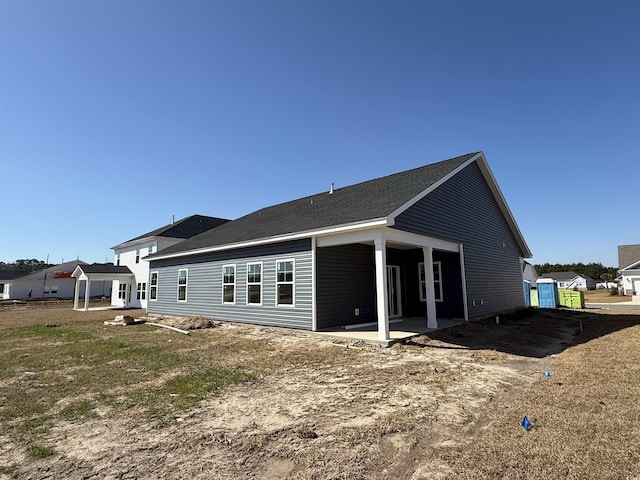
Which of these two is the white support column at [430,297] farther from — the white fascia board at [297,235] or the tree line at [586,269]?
the tree line at [586,269]

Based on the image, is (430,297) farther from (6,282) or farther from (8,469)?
(6,282)

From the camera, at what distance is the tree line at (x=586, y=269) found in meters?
79.0

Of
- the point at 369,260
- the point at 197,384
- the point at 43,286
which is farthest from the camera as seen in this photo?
the point at 43,286

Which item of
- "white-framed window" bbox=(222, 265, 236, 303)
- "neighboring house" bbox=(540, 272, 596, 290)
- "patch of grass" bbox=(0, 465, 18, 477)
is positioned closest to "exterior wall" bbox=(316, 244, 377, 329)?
"white-framed window" bbox=(222, 265, 236, 303)

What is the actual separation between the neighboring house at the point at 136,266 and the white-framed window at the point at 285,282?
17.3m

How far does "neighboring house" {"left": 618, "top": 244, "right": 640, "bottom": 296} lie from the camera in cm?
3152

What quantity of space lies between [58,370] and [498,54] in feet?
51.9

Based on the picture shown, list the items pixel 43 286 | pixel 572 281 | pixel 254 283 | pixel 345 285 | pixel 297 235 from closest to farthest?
pixel 297 235 → pixel 345 285 → pixel 254 283 → pixel 43 286 → pixel 572 281

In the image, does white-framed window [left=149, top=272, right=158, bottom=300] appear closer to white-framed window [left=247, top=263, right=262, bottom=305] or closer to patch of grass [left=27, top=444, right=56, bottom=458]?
white-framed window [left=247, top=263, right=262, bottom=305]

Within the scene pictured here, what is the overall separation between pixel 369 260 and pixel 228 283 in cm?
601

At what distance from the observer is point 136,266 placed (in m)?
27.8

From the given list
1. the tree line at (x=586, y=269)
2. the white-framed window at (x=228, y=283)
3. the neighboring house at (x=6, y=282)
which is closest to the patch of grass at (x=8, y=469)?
the white-framed window at (x=228, y=283)

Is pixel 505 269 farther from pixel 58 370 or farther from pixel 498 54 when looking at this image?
pixel 58 370

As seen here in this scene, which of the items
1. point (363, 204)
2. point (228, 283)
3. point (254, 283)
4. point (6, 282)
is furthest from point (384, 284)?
point (6, 282)
